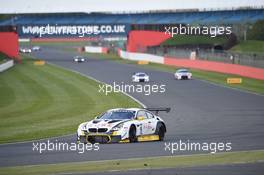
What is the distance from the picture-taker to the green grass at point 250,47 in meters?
90.8

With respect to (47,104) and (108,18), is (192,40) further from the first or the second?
(47,104)

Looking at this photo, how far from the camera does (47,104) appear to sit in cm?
4512

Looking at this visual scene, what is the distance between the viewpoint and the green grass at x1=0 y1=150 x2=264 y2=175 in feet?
60.1

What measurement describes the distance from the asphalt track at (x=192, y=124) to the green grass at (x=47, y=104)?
84.7 inches

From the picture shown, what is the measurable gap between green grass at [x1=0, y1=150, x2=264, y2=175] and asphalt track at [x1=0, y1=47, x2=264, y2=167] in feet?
3.11

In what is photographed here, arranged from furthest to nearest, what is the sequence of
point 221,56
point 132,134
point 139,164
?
point 221,56 < point 132,134 < point 139,164

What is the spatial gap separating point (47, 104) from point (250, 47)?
52.1 m

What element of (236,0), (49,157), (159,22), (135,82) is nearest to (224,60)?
(236,0)

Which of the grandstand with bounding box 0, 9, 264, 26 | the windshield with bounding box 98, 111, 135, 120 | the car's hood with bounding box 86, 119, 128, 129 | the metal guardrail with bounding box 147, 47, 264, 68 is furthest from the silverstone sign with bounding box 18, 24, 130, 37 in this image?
the car's hood with bounding box 86, 119, 128, 129

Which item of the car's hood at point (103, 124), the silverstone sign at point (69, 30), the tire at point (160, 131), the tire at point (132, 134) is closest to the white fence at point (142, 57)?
the silverstone sign at point (69, 30)

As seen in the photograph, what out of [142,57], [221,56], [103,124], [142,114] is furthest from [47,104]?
[142,57]

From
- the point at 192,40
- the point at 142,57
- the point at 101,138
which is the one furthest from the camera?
the point at 192,40

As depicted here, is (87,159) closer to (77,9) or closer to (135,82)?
(135,82)

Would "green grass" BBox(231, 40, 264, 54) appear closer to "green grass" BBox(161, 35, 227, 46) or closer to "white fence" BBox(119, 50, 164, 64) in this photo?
"green grass" BBox(161, 35, 227, 46)
